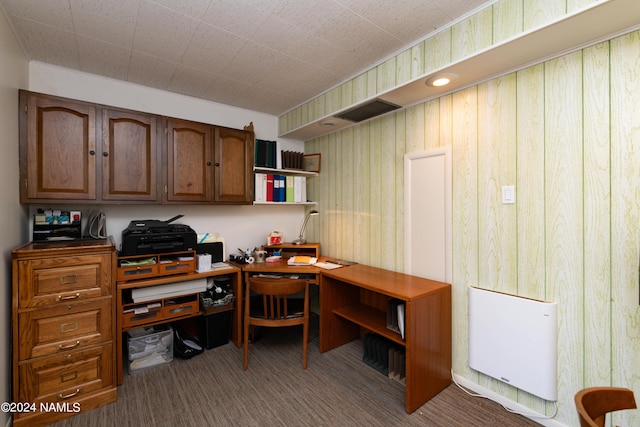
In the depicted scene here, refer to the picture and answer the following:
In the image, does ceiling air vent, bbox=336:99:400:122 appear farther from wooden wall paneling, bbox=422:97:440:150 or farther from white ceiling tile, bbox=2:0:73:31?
white ceiling tile, bbox=2:0:73:31

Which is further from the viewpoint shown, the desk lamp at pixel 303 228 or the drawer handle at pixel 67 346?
the desk lamp at pixel 303 228

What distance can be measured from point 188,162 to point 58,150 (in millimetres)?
884

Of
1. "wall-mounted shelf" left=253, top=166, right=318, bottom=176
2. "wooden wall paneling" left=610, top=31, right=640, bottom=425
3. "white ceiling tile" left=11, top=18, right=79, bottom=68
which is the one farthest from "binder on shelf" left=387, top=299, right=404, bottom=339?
"white ceiling tile" left=11, top=18, right=79, bottom=68

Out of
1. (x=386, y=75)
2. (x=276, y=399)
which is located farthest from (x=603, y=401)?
(x=386, y=75)

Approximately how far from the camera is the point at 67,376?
6.03ft

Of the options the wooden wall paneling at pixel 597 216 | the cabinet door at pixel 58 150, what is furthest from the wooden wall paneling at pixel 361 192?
the cabinet door at pixel 58 150

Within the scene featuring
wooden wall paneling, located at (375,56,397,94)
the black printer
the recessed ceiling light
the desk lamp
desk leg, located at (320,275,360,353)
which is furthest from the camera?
the desk lamp

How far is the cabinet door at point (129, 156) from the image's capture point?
7.27 ft

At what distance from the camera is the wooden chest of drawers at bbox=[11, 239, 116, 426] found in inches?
66.8

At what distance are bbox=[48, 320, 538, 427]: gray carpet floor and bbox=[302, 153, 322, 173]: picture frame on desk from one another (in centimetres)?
213

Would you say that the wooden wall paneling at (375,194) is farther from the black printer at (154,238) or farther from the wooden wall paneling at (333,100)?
the black printer at (154,238)

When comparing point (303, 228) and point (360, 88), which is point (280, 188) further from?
point (360, 88)

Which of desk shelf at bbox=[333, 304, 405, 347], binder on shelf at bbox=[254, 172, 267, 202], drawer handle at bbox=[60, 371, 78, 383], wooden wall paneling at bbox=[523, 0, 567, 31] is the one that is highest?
wooden wall paneling at bbox=[523, 0, 567, 31]

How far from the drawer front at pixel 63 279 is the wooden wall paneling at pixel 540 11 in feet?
9.66
